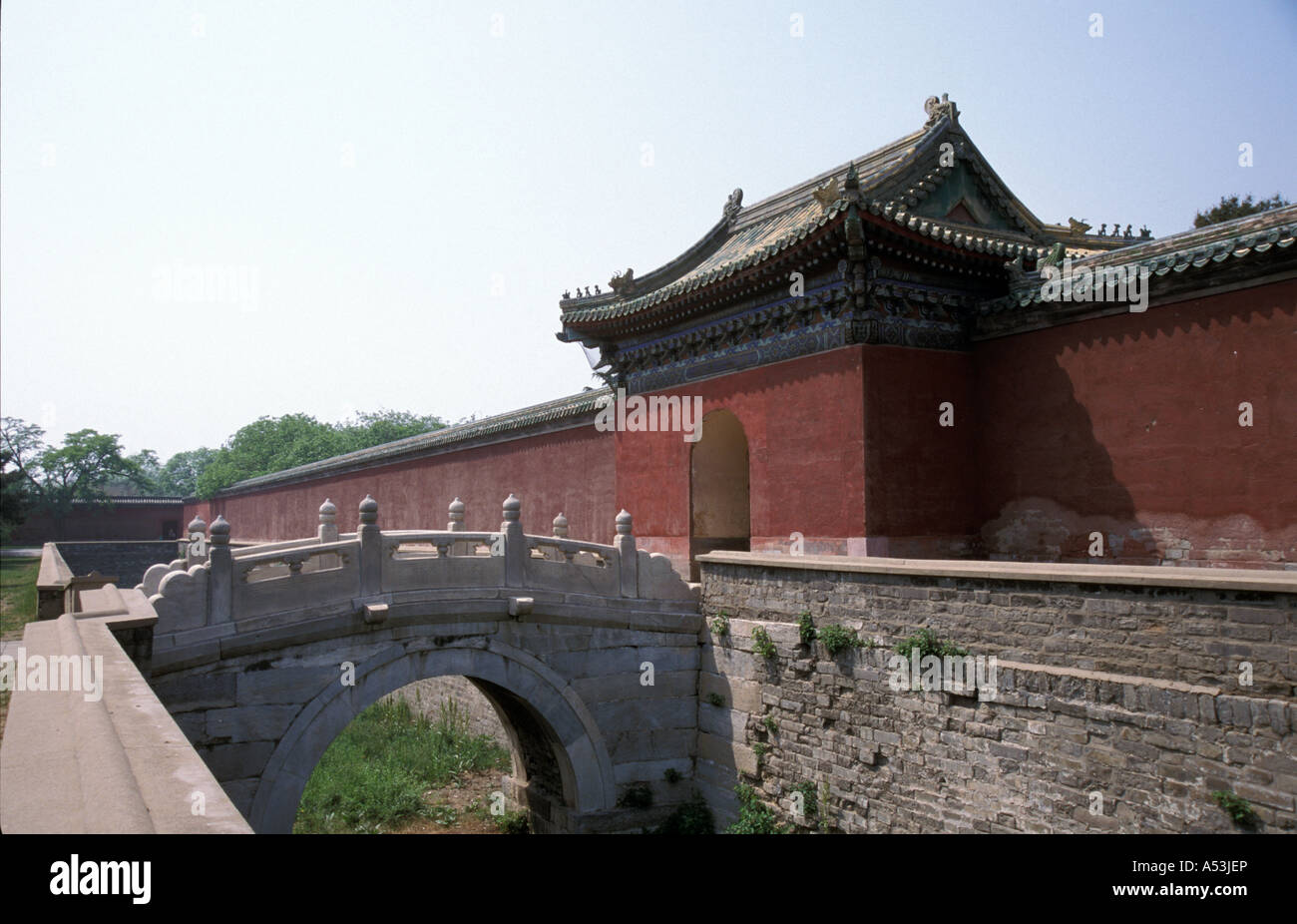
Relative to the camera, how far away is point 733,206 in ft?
47.1

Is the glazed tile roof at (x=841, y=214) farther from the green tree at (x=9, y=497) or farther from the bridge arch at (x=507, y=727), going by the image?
the green tree at (x=9, y=497)

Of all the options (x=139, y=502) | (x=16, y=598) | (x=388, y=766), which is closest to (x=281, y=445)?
(x=139, y=502)

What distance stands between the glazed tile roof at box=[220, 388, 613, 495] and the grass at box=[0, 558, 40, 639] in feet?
26.2

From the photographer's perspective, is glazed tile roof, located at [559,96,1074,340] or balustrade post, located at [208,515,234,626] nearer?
balustrade post, located at [208,515,234,626]

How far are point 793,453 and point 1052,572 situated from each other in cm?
396

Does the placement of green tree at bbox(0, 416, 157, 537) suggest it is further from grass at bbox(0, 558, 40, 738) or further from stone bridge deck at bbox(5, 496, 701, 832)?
stone bridge deck at bbox(5, 496, 701, 832)

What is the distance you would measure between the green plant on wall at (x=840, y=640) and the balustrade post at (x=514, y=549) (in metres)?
3.20

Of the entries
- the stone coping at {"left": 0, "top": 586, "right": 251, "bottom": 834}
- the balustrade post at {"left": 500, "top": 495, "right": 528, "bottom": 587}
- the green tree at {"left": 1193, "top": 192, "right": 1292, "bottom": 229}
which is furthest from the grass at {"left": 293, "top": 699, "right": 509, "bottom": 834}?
the green tree at {"left": 1193, "top": 192, "right": 1292, "bottom": 229}

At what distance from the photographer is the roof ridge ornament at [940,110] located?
37.0ft

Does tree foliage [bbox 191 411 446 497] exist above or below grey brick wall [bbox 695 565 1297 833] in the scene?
above

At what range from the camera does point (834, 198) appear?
9281 millimetres

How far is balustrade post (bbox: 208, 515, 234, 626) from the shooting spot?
736cm

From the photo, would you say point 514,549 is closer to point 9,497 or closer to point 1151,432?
point 1151,432
